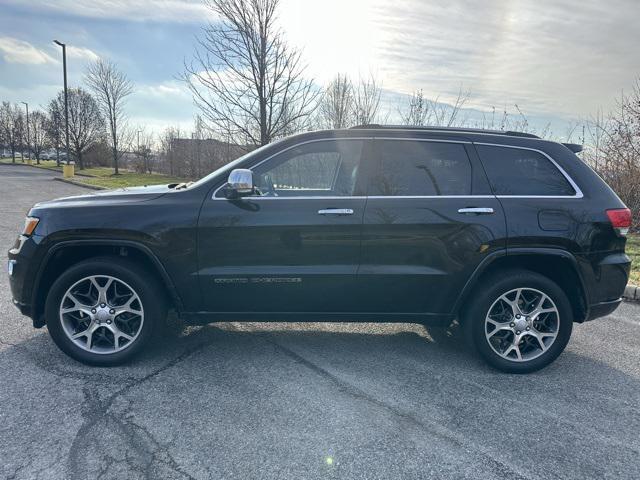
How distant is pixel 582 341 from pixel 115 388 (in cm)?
428

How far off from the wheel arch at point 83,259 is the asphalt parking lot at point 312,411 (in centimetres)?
52

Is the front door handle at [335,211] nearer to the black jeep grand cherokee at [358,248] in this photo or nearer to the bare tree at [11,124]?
the black jeep grand cherokee at [358,248]

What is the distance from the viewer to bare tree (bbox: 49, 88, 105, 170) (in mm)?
38062

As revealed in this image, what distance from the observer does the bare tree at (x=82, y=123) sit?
3806cm

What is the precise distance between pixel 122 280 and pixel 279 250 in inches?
50.5

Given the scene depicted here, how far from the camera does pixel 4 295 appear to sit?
4887 millimetres

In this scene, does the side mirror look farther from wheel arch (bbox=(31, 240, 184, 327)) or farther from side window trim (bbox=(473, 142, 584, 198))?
side window trim (bbox=(473, 142, 584, 198))

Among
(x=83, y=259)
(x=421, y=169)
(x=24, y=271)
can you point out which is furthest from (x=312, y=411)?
(x=24, y=271)

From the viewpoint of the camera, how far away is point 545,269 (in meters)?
3.64

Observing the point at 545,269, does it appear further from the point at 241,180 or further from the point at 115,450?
the point at 115,450

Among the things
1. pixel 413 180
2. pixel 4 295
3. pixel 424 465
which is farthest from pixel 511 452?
pixel 4 295

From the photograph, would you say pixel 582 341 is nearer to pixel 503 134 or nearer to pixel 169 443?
pixel 503 134

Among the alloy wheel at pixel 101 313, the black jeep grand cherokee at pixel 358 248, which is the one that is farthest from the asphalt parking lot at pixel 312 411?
the black jeep grand cherokee at pixel 358 248

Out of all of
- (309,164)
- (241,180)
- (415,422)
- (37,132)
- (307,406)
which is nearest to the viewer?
(415,422)
